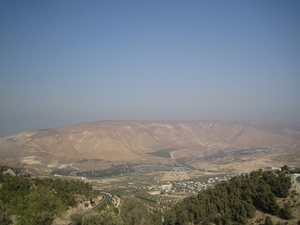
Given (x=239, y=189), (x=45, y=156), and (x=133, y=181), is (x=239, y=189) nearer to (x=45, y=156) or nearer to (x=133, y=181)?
(x=133, y=181)

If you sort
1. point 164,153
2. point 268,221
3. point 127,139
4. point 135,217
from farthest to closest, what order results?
point 127,139, point 164,153, point 135,217, point 268,221

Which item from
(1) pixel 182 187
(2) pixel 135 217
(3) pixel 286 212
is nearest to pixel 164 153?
(1) pixel 182 187

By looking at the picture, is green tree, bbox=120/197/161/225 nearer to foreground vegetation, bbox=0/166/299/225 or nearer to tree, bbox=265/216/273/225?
foreground vegetation, bbox=0/166/299/225

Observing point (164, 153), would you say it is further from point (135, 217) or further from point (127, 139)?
point (135, 217)

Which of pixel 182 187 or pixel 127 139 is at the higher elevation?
pixel 127 139

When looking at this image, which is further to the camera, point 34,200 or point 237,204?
point 34,200

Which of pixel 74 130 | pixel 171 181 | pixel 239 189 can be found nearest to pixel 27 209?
pixel 239 189
